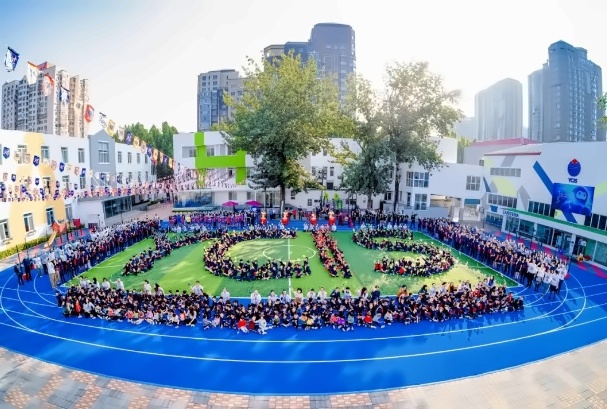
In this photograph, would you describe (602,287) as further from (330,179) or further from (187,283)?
(330,179)

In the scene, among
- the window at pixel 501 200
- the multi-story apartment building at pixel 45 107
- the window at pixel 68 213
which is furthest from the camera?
the multi-story apartment building at pixel 45 107

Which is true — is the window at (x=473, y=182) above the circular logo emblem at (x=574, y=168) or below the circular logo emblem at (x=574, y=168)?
below

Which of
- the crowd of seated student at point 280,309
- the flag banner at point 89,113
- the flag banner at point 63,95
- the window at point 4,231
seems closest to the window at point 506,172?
the crowd of seated student at point 280,309

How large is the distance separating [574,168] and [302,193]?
89.9 feet

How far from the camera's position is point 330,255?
25891 millimetres

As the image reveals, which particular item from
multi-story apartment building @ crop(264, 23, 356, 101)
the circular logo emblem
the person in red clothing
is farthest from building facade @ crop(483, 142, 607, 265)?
multi-story apartment building @ crop(264, 23, 356, 101)

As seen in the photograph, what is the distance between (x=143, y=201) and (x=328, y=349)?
42.6m

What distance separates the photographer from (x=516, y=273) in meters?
22.5

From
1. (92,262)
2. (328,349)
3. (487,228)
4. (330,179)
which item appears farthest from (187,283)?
(487,228)

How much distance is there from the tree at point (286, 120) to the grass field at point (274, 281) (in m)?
9.95

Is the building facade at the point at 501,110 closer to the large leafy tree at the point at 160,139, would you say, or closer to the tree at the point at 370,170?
the tree at the point at 370,170

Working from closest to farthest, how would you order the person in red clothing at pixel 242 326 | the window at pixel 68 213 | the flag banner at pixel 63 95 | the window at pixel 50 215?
the person in red clothing at pixel 242 326, the flag banner at pixel 63 95, the window at pixel 50 215, the window at pixel 68 213

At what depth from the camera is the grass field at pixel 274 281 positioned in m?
20.3

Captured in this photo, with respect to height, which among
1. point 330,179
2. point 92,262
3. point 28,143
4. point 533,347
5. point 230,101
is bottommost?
point 533,347
